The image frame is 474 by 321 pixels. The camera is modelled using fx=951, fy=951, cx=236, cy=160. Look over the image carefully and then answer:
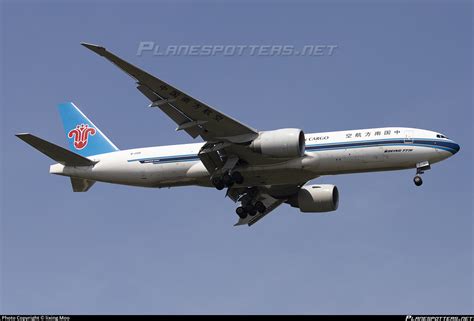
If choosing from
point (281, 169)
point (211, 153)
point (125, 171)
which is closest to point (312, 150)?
point (281, 169)

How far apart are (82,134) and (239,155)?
1069cm

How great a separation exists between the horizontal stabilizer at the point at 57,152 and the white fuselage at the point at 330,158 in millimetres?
3761

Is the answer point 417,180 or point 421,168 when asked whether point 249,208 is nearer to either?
point 417,180

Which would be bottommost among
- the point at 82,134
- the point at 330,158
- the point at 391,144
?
the point at 330,158

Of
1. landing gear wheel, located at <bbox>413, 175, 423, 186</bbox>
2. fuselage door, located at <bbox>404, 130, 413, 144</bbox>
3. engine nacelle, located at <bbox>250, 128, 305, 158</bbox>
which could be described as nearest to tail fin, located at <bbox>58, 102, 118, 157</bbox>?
engine nacelle, located at <bbox>250, 128, 305, 158</bbox>

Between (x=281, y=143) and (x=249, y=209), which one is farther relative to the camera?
(x=249, y=209)

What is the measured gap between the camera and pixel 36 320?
113ft

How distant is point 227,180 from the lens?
45.7 meters

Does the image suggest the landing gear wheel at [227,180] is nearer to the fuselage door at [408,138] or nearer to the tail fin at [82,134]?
the tail fin at [82,134]

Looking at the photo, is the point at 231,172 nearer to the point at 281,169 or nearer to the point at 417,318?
the point at 281,169

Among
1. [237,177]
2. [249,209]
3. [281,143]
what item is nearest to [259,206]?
[249,209]

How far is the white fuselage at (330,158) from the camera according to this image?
44344 mm

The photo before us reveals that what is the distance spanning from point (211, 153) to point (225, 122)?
2.09 m

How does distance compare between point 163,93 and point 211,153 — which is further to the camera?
point 211,153
